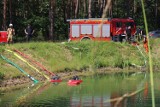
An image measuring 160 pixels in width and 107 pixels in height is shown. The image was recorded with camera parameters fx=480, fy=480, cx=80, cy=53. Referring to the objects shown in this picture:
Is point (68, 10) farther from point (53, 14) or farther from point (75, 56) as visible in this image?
point (75, 56)

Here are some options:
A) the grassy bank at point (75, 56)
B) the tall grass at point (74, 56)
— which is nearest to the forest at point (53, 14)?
the grassy bank at point (75, 56)

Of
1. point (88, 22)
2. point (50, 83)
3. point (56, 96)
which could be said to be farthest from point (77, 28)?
point (56, 96)

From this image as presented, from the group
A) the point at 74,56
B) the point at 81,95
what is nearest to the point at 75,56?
the point at 74,56

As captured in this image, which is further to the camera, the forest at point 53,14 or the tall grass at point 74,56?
the forest at point 53,14

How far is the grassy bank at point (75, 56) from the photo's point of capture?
102 feet

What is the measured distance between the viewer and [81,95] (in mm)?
21797

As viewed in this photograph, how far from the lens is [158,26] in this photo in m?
65.6

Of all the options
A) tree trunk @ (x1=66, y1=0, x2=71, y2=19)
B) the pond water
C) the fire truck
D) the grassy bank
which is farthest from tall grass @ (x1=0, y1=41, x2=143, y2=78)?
tree trunk @ (x1=66, y1=0, x2=71, y2=19)

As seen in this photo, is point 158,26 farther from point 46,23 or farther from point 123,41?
point 123,41

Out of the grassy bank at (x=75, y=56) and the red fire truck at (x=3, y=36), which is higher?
the red fire truck at (x=3, y=36)

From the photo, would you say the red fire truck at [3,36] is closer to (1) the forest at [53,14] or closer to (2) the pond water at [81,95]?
(2) the pond water at [81,95]

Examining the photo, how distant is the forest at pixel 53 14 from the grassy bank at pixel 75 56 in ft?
30.3

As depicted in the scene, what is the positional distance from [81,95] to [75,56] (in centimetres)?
1431

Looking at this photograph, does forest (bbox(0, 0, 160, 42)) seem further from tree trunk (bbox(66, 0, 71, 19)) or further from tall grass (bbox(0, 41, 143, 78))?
tall grass (bbox(0, 41, 143, 78))
